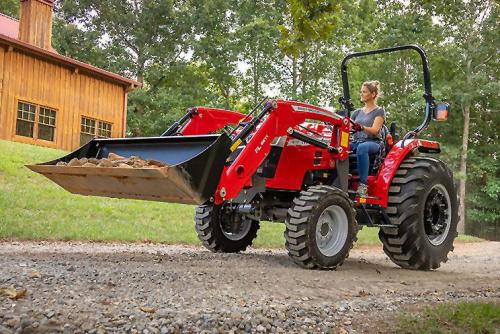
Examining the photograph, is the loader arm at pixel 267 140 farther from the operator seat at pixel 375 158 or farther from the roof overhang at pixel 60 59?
the roof overhang at pixel 60 59

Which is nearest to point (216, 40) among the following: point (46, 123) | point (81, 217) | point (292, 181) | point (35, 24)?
point (35, 24)

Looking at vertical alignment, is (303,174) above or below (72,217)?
above

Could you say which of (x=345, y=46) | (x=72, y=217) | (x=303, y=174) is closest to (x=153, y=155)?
(x=303, y=174)

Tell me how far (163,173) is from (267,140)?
51.7 inches

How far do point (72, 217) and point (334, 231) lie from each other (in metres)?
5.73

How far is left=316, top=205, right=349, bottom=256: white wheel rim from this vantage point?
20.0 feet

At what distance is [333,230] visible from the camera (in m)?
6.20

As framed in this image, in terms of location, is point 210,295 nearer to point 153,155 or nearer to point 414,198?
point 153,155

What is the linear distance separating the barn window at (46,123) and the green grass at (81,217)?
651 centimetres

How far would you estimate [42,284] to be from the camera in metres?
3.95

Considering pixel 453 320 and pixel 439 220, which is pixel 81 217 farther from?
pixel 453 320

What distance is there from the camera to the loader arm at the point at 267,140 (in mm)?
5516

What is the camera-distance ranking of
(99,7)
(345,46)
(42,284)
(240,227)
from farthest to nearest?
(99,7), (345,46), (240,227), (42,284)

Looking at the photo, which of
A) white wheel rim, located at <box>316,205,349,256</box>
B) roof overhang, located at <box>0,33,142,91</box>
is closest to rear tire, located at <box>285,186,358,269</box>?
white wheel rim, located at <box>316,205,349,256</box>
